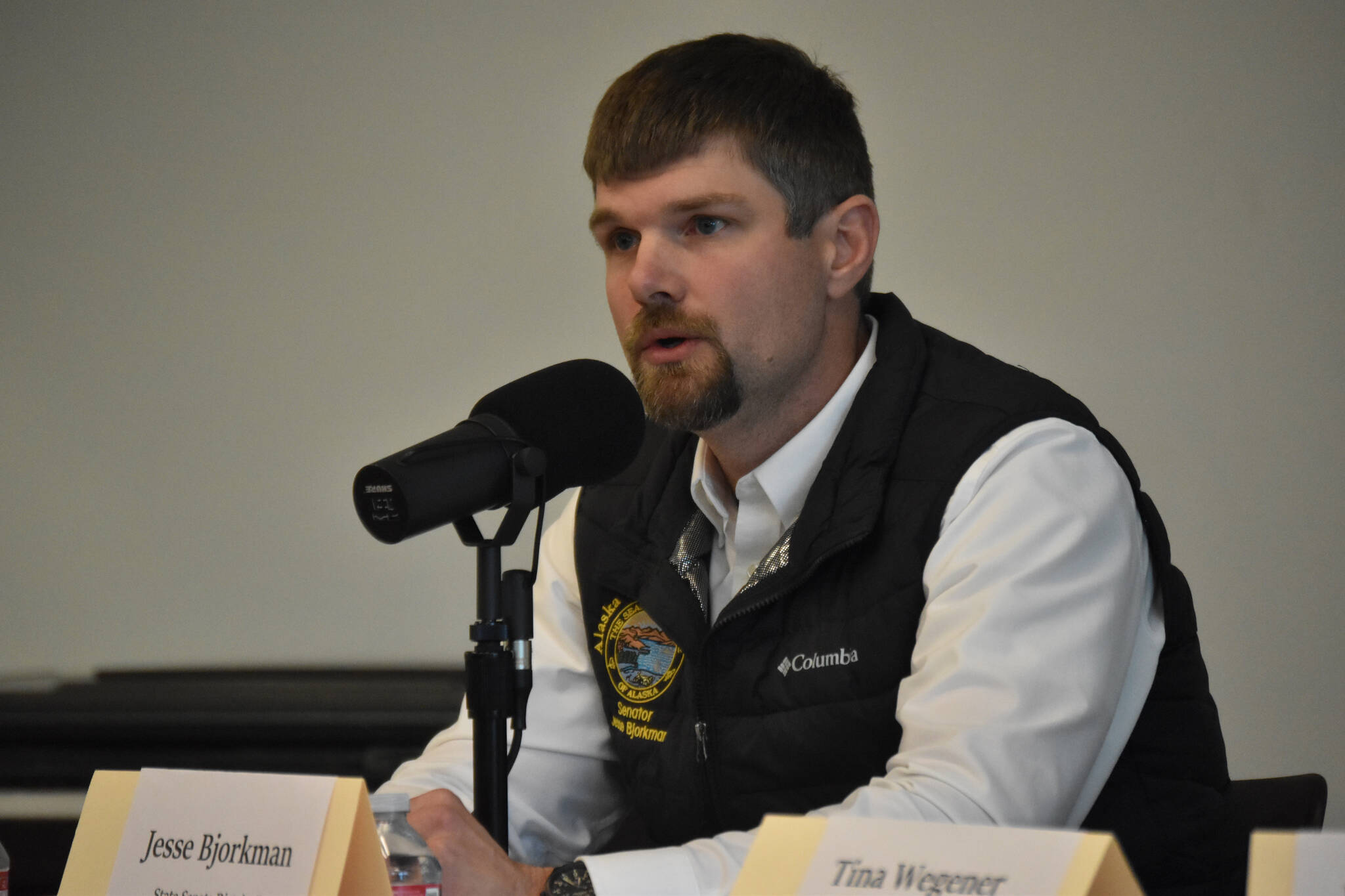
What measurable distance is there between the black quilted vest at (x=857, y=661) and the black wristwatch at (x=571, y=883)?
16.1 inches

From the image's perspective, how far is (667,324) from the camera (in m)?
1.42

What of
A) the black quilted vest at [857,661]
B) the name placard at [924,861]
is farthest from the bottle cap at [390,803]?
the black quilted vest at [857,661]

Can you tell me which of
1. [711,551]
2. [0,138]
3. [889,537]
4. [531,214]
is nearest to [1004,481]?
[889,537]

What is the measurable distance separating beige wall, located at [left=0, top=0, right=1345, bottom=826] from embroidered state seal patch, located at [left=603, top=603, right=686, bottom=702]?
1.04 metres

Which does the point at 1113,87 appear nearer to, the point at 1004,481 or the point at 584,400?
the point at 1004,481

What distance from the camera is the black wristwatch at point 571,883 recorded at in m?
0.93

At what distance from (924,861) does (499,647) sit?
44 centimetres

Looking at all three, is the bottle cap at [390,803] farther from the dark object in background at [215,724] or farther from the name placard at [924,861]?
the dark object in background at [215,724]

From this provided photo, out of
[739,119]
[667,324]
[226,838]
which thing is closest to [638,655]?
[667,324]

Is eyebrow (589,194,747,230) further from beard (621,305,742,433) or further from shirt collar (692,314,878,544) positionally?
shirt collar (692,314,878,544)

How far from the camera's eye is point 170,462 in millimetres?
2572

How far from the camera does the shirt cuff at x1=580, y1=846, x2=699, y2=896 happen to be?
37.1 inches

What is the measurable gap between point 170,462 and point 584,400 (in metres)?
1.71

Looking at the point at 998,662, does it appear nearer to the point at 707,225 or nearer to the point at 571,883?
the point at 571,883
